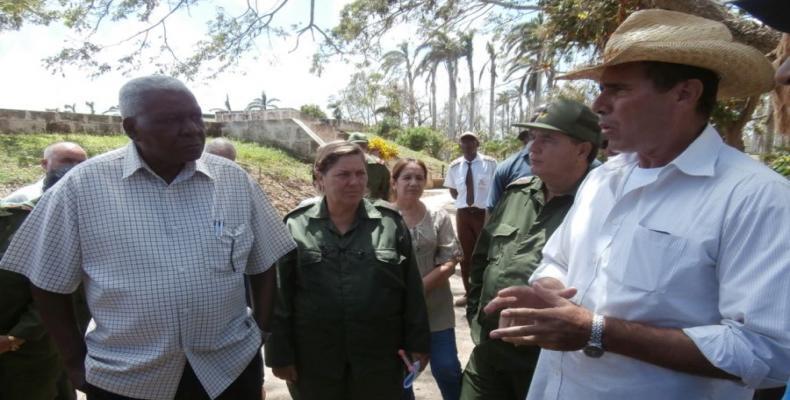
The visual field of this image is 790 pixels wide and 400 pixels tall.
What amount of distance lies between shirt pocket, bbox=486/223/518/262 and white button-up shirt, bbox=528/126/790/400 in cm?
75

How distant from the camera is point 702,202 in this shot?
1.29 metres

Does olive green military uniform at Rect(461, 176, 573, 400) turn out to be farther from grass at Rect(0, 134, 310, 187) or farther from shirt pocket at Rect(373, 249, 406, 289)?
grass at Rect(0, 134, 310, 187)

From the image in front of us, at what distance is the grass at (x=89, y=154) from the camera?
331 inches

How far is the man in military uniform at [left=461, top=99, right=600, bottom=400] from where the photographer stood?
2182 millimetres

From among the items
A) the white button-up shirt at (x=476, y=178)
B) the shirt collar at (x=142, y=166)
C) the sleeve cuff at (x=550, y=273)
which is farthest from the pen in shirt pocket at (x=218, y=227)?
the white button-up shirt at (x=476, y=178)

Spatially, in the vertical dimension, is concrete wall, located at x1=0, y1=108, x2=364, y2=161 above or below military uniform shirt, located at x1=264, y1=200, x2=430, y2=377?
above

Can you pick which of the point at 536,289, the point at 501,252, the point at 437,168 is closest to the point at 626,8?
the point at 501,252

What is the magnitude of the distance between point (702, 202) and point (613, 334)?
1.34ft

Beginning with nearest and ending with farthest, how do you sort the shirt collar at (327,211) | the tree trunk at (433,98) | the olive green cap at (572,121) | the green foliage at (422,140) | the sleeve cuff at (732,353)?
the sleeve cuff at (732,353)
the olive green cap at (572,121)
the shirt collar at (327,211)
the green foliage at (422,140)
the tree trunk at (433,98)

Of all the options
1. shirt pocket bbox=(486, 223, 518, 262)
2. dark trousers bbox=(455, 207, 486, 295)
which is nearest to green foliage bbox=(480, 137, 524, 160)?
dark trousers bbox=(455, 207, 486, 295)

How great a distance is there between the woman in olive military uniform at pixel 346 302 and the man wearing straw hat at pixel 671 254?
2.88 feet

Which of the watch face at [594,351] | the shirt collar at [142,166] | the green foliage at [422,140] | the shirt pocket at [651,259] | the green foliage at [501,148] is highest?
the shirt collar at [142,166]

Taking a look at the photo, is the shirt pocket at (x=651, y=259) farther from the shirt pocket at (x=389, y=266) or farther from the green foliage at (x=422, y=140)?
the green foliage at (x=422, y=140)

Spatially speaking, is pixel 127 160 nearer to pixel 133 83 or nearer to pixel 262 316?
pixel 133 83
